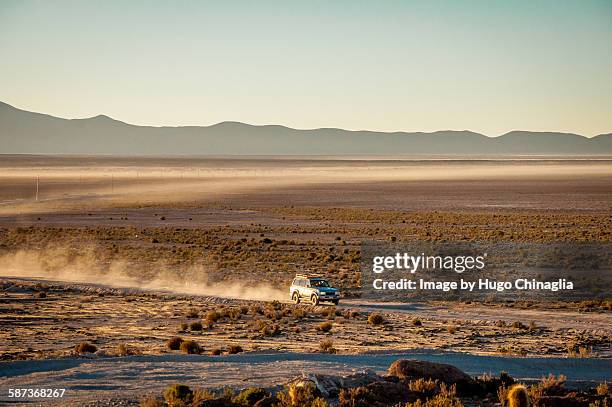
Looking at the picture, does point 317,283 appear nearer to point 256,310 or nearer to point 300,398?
point 256,310

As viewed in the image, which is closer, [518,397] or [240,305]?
[518,397]

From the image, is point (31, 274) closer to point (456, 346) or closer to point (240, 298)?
point (240, 298)

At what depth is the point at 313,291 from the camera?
104 feet

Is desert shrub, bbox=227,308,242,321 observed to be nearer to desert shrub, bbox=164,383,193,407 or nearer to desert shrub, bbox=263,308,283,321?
desert shrub, bbox=263,308,283,321

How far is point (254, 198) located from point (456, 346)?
87.2m

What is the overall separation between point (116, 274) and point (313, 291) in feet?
52.6

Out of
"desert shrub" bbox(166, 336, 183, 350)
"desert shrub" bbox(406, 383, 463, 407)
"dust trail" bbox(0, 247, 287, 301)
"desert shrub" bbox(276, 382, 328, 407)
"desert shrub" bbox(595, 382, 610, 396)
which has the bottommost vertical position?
"dust trail" bbox(0, 247, 287, 301)

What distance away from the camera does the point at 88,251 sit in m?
52.9

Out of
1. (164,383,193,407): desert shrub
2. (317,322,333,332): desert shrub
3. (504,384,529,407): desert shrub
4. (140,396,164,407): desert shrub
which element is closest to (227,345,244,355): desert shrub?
(317,322,333,332): desert shrub

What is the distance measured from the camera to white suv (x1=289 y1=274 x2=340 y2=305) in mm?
31562

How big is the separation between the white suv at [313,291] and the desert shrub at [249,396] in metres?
17.1

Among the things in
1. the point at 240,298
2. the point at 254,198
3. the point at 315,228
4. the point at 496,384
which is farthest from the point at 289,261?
the point at 254,198

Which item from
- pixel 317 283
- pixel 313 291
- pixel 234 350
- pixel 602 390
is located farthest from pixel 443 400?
pixel 317 283

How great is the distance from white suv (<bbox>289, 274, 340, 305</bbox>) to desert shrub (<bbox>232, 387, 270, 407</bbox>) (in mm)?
17149
